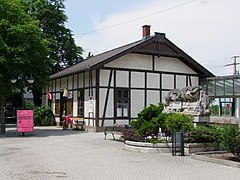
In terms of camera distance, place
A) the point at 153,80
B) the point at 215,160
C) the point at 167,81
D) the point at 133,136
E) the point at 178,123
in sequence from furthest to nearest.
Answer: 1. the point at 167,81
2. the point at 153,80
3. the point at 133,136
4. the point at 178,123
5. the point at 215,160

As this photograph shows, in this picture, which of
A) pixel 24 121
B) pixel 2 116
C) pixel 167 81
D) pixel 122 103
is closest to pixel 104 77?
pixel 122 103

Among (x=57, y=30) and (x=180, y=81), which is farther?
(x=57, y=30)

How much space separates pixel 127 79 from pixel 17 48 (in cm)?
819

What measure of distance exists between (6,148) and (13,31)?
8094 millimetres

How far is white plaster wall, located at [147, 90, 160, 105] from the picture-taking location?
26109 mm

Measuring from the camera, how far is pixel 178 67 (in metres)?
27.8

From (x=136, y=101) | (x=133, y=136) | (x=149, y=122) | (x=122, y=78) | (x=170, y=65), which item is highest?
(x=170, y=65)

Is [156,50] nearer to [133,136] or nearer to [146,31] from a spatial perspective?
[146,31]

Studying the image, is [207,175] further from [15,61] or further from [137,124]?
[15,61]

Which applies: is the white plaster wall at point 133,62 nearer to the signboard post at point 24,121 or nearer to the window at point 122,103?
the window at point 122,103

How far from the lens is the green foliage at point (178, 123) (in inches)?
553

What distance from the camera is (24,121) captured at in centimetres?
2075

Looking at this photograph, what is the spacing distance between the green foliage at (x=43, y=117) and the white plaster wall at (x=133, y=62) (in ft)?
30.8

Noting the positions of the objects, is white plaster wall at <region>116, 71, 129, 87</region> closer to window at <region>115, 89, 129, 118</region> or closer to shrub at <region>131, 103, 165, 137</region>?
window at <region>115, 89, 129, 118</region>
